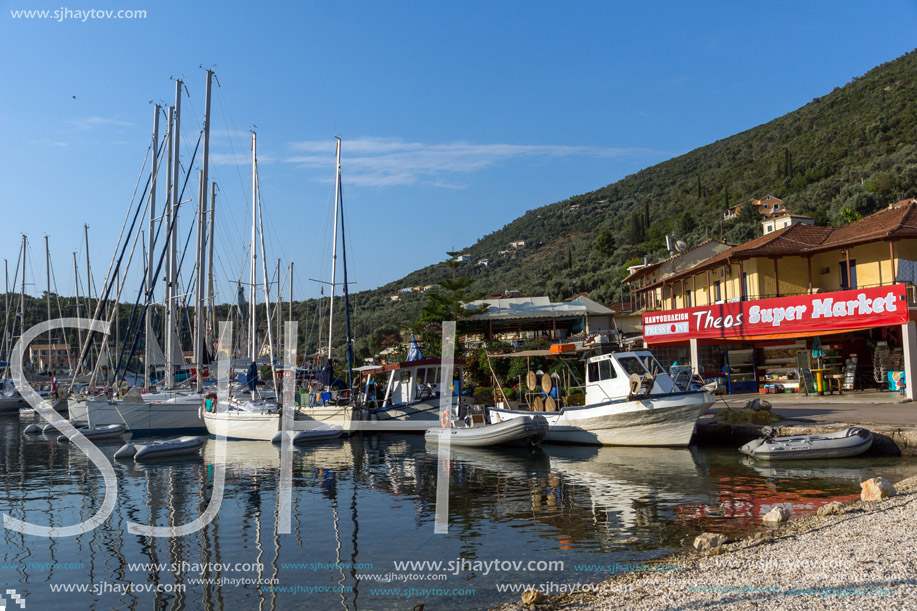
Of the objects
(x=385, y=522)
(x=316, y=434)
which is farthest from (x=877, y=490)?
(x=316, y=434)

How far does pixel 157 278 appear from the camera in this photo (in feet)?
113

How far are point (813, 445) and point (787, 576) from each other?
1116 centimetres

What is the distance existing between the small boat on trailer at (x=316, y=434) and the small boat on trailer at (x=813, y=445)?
1617 centimetres

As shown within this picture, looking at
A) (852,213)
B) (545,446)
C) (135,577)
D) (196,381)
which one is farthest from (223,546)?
(852,213)

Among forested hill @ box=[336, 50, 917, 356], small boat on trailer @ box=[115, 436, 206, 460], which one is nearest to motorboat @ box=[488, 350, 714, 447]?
small boat on trailer @ box=[115, 436, 206, 460]

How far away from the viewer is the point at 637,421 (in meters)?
21.9

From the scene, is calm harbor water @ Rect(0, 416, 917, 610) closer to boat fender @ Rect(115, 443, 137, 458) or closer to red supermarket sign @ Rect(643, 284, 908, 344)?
boat fender @ Rect(115, 443, 137, 458)

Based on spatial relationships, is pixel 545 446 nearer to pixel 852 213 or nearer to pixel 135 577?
pixel 135 577

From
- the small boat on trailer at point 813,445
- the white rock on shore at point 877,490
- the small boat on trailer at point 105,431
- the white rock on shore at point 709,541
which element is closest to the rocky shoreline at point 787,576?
the white rock on shore at point 709,541

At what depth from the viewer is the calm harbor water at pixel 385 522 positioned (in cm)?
978

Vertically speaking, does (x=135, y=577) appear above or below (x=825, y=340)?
below

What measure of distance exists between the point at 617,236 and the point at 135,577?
313 feet

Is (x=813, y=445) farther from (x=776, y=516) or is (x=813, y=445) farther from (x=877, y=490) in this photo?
(x=776, y=516)

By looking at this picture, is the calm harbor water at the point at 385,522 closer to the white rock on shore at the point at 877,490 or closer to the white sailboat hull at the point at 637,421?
the white sailboat hull at the point at 637,421
